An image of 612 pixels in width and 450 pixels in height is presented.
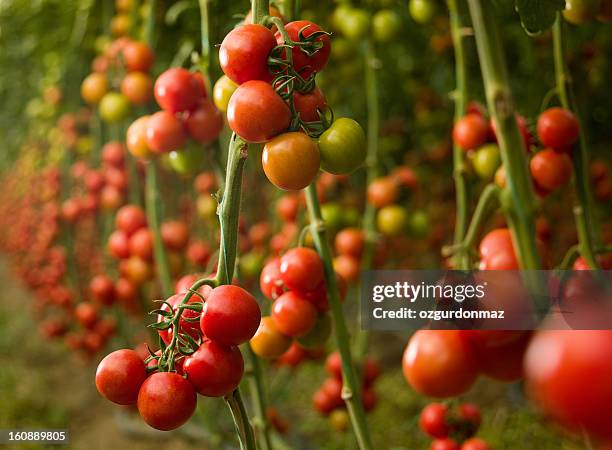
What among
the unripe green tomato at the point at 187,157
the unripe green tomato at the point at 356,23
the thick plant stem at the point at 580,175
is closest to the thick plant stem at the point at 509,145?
the thick plant stem at the point at 580,175

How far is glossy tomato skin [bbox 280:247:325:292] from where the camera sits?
404mm

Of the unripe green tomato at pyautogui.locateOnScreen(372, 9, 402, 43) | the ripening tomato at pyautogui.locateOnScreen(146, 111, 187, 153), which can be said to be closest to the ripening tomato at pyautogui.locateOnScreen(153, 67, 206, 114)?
the ripening tomato at pyautogui.locateOnScreen(146, 111, 187, 153)

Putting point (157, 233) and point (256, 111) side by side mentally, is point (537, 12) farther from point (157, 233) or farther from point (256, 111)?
point (157, 233)

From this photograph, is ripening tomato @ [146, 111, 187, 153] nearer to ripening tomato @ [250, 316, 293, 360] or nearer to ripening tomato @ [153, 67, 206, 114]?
ripening tomato @ [153, 67, 206, 114]

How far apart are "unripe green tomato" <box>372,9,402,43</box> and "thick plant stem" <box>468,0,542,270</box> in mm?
400

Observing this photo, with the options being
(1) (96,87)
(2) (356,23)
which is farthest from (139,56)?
(2) (356,23)

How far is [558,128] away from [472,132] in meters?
0.08

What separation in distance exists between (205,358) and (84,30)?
79 cm

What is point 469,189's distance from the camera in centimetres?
55

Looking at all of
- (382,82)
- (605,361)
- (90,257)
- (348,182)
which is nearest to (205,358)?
(605,361)

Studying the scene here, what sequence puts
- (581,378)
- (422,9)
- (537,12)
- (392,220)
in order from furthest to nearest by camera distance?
(392,220) → (422,9) → (537,12) → (581,378)

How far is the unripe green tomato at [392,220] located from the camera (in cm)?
72

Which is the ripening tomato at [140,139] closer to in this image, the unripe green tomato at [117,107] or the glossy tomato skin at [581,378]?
the unripe green tomato at [117,107]

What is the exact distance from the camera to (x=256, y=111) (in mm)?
273
